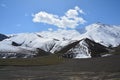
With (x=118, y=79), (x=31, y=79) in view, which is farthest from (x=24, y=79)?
(x=118, y=79)

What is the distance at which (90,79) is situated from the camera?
49.4 meters

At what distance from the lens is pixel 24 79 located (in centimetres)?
5416

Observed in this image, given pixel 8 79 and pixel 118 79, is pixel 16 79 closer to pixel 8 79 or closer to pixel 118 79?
pixel 8 79

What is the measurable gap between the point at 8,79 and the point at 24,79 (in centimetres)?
440

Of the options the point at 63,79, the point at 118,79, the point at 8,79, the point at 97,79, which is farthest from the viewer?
the point at 8,79

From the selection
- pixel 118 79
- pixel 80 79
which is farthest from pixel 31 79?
pixel 118 79

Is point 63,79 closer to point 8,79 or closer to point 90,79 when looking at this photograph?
point 90,79

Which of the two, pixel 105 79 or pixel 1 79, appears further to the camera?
pixel 1 79

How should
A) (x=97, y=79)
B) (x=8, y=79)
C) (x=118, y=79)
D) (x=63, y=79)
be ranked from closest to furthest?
(x=118, y=79), (x=97, y=79), (x=63, y=79), (x=8, y=79)

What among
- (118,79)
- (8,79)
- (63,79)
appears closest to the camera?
(118,79)

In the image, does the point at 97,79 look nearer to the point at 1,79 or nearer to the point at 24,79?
the point at 24,79

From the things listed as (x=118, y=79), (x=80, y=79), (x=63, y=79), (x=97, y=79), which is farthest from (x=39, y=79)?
(x=118, y=79)

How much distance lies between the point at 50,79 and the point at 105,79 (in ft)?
38.8

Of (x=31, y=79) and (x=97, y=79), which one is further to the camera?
(x=31, y=79)
